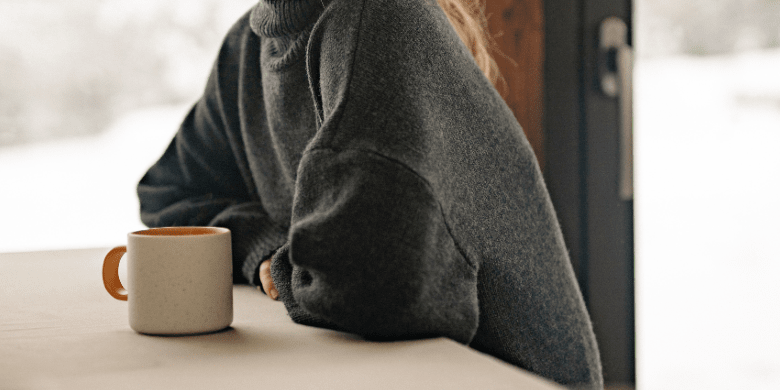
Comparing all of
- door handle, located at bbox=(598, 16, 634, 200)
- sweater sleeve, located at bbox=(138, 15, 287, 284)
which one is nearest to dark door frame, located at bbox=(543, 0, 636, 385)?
door handle, located at bbox=(598, 16, 634, 200)

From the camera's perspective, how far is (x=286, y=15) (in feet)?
2.06

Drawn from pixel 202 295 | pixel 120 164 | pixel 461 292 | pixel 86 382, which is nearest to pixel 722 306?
pixel 461 292

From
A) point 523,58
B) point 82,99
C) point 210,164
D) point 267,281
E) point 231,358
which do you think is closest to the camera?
point 231,358

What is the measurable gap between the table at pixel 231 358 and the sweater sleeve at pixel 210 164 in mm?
280

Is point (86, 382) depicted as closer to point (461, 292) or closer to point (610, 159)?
point (461, 292)

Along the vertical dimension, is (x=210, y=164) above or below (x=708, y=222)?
above

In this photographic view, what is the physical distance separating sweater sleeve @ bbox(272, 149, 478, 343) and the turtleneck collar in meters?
0.22

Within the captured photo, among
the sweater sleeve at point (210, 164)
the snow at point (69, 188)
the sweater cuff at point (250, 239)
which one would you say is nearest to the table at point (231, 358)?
the sweater cuff at point (250, 239)

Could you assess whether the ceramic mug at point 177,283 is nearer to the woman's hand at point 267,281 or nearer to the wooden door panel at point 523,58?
the woman's hand at point 267,281

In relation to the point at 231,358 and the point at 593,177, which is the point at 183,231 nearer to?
the point at 231,358

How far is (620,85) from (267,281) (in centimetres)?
113

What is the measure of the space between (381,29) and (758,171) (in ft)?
4.21

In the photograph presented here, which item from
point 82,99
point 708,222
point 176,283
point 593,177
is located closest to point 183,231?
point 176,283

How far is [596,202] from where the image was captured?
5.06 feet
